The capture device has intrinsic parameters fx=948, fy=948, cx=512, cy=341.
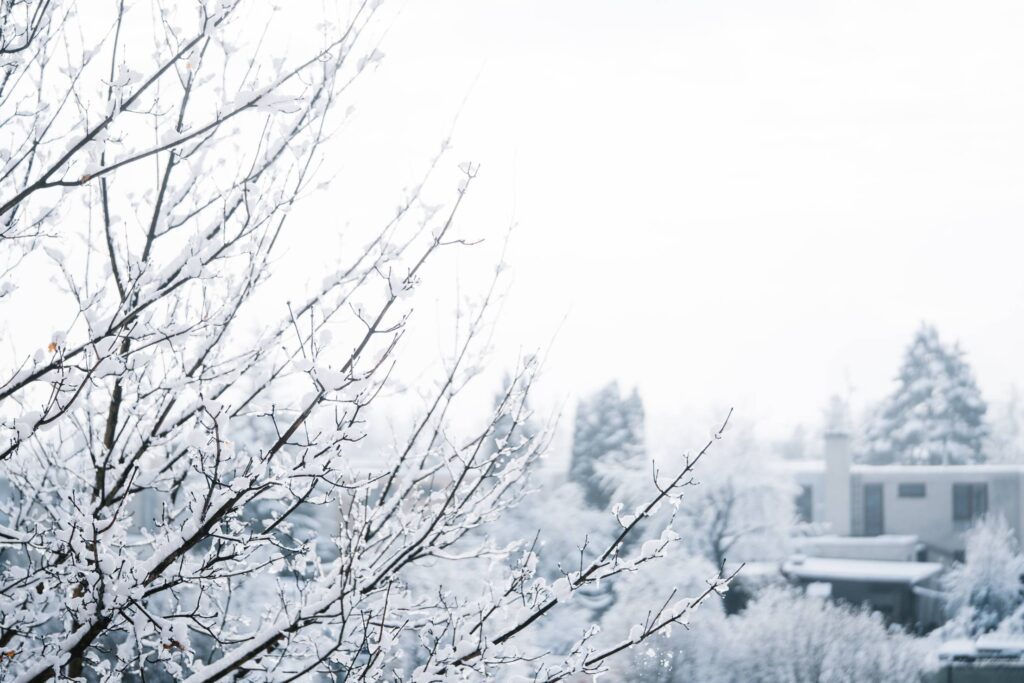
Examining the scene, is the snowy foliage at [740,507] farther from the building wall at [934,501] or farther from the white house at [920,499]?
the white house at [920,499]

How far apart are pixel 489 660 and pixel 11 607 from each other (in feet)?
5.02

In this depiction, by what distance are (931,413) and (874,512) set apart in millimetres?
15160

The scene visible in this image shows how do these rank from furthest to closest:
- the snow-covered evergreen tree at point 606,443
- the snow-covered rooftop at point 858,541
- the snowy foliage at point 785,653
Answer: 1. the snow-covered evergreen tree at point 606,443
2. the snow-covered rooftop at point 858,541
3. the snowy foliage at point 785,653

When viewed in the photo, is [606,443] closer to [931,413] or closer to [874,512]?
[874,512]

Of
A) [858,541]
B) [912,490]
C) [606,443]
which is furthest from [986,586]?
[606,443]

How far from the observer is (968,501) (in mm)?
29062

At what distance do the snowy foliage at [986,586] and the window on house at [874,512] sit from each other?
18.2 ft

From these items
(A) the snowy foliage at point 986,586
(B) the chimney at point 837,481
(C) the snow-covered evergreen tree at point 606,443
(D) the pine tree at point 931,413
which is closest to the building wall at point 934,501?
(B) the chimney at point 837,481

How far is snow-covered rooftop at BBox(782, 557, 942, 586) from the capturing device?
24.3 meters

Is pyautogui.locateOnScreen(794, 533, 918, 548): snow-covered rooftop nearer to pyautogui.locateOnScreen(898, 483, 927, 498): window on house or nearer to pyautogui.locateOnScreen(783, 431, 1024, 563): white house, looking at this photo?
pyautogui.locateOnScreen(783, 431, 1024, 563): white house

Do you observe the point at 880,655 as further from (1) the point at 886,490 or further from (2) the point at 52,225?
(2) the point at 52,225

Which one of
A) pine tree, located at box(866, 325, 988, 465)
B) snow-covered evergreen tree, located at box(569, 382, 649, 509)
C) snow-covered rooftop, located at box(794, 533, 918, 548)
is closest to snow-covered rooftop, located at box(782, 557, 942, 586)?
snow-covered rooftop, located at box(794, 533, 918, 548)

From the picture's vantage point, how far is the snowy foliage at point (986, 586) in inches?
901

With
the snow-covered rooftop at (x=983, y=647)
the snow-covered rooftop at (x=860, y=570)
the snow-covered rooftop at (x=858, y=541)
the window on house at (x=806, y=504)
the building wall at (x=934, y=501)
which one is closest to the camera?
the snow-covered rooftop at (x=983, y=647)
